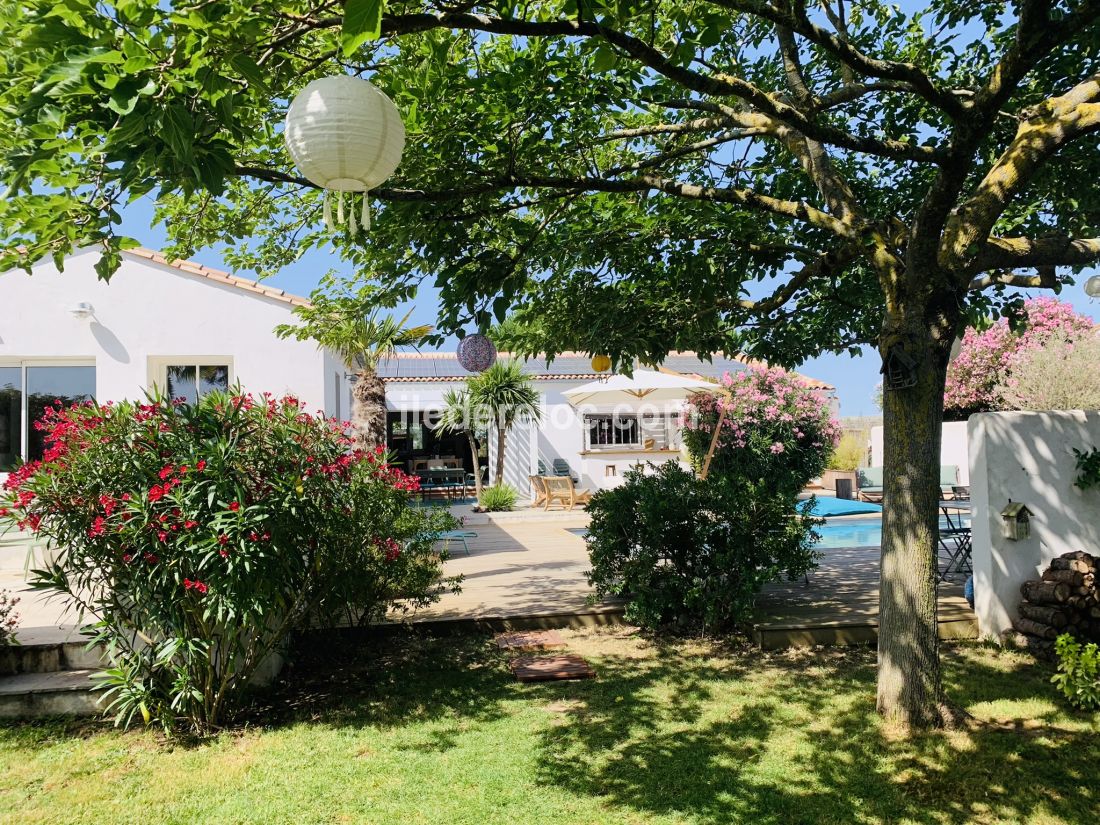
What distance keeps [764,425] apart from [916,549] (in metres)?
12.4

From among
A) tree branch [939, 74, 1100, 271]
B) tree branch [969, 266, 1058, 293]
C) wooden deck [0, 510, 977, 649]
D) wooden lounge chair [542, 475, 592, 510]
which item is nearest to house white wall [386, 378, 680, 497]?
wooden lounge chair [542, 475, 592, 510]

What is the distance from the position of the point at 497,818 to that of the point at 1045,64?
26.4 ft

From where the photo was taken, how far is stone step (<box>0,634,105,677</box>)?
6.40 metres

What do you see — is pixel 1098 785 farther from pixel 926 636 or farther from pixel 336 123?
pixel 336 123

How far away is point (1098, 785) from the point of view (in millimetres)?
4531

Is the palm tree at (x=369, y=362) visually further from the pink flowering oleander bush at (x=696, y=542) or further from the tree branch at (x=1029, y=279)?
the tree branch at (x=1029, y=279)

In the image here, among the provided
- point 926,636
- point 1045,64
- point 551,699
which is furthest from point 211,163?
point 1045,64

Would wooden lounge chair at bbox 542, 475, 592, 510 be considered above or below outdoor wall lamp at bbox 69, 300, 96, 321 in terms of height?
below

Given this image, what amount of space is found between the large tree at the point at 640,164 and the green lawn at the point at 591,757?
2.52ft

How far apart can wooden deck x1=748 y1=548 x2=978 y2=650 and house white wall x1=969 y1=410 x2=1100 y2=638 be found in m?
0.48

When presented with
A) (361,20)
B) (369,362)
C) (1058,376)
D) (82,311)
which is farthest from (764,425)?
(361,20)

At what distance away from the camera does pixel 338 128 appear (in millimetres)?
3611

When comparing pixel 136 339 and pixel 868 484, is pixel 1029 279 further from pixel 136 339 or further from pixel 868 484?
pixel 868 484

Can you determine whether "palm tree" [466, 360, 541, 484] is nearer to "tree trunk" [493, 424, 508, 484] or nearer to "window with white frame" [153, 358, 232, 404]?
"tree trunk" [493, 424, 508, 484]
